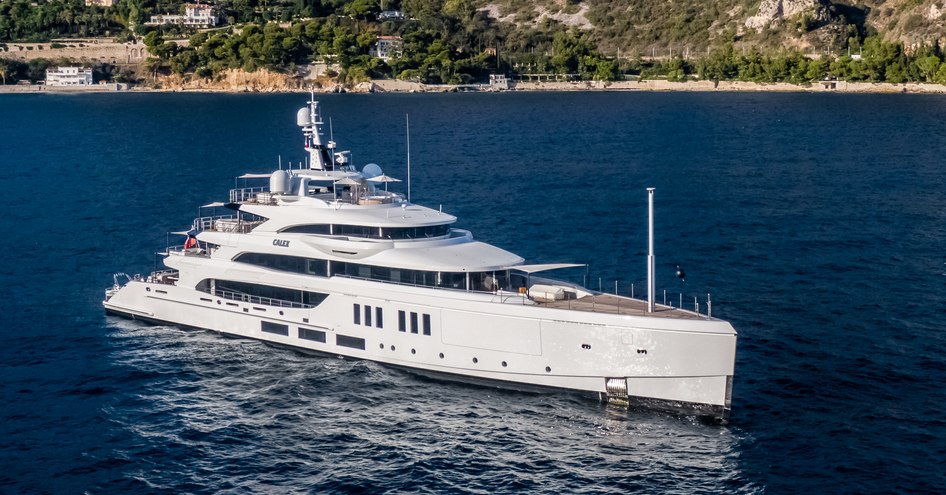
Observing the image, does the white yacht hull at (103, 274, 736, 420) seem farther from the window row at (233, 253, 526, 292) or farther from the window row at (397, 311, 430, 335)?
the window row at (233, 253, 526, 292)

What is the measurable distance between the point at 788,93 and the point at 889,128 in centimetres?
7293

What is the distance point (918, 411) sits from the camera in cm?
3516

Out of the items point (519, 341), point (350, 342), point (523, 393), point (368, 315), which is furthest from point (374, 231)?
point (523, 393)

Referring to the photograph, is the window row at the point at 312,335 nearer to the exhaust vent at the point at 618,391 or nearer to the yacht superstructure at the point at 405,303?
the yacht superstructure at the point at 405,303

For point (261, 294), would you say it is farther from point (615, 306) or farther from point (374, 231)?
point (615, 306)

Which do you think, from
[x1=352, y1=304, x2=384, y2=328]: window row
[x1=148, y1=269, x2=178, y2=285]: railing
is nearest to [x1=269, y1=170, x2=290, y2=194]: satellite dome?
[x1=148, y1=269, x2=178, y2=285]: railing

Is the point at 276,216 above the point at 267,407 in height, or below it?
above

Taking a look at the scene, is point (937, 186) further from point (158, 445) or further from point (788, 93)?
point (788, 93)

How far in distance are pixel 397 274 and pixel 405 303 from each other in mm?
1549

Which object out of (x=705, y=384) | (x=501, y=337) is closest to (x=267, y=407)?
(x=501, y=337)

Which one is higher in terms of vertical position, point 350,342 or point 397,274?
point 397,274

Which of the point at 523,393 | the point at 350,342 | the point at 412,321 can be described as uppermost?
the point at 412,321

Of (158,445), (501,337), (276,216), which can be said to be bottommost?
(158,445)

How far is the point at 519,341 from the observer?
36.9m
